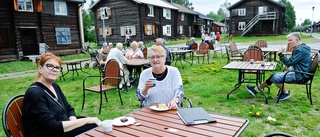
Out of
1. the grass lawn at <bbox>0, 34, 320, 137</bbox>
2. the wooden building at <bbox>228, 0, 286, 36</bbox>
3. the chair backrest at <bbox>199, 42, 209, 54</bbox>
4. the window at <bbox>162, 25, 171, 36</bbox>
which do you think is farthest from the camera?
the wooden building at <bbox>228, 0, 286, 36</bbox>

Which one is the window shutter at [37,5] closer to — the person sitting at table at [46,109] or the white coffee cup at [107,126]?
the person sitting at table at [46,109]

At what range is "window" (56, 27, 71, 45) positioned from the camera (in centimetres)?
1720

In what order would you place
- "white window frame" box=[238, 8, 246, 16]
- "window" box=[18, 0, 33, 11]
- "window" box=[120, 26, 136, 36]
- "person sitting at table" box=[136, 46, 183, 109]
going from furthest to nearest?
"white window frame" box=[238, 8, 246, 16] < "window" box=[120, 26, 136, 36] < "window" box=[18, 0, 33, 11] < "person sitting at table" box=[136, 46, 183, 109]

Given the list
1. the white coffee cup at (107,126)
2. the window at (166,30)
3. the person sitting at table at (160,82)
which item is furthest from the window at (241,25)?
the white coffee cup at (107,126)

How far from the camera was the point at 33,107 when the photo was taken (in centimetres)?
196

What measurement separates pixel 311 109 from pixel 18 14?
1670 cm

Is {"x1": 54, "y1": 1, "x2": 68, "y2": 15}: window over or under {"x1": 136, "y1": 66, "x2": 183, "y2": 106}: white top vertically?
over

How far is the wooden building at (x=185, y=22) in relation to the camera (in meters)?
33.5

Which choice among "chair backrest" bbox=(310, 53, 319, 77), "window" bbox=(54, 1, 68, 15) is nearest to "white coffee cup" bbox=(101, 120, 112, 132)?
"chair backrest" bbox=(310, 53, 319, 77)

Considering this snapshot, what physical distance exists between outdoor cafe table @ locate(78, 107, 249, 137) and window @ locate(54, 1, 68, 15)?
17.7 meters

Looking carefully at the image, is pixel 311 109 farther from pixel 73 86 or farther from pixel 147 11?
pixel 147 11

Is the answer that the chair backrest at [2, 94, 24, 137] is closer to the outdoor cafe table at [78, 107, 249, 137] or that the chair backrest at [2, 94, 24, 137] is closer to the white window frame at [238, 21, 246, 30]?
the outdoor cafe table at [78, 107, 249, 137]

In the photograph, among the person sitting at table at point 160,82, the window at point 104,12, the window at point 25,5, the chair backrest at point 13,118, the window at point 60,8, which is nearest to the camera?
the chair backrest at point 13,118

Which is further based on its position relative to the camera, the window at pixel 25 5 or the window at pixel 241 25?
the window at pixel 241 25
